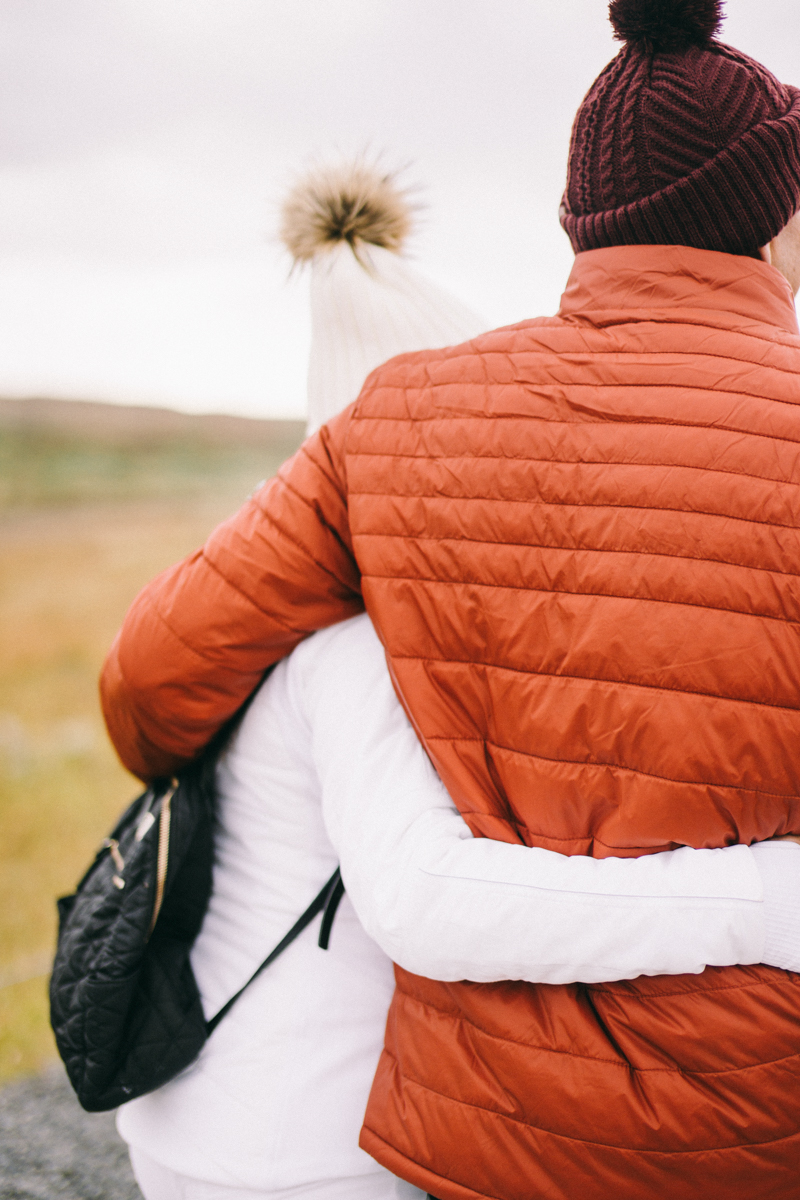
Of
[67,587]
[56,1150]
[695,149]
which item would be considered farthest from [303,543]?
[67,587]

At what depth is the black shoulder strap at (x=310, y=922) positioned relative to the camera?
94 cm

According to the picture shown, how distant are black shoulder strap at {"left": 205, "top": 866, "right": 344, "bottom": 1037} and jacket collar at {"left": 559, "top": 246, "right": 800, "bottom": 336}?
29.1 inches

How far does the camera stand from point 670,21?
798 mm

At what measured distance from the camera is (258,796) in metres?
1.02

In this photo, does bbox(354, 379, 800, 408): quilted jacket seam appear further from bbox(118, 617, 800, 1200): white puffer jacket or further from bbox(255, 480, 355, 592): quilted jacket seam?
bbox(118, 617, 800, 1200): white puffer jacket

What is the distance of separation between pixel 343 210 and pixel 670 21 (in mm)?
614

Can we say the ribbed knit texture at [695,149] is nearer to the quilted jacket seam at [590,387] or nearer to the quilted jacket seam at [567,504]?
the quilted jacket seam at [590,387]

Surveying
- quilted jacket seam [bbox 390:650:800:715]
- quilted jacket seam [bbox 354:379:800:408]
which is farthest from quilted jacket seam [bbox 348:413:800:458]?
quilted jacket seam [bbox 390:650:800:715]

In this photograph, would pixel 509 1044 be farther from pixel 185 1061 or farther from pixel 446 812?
pixel 185 1061

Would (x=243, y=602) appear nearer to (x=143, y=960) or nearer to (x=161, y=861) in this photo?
(x=161, y=861)

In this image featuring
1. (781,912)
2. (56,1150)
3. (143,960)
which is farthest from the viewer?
(56,1150)

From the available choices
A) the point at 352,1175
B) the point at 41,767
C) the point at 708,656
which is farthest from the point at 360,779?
the point at 41,767

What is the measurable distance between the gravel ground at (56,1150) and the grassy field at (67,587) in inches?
21.8

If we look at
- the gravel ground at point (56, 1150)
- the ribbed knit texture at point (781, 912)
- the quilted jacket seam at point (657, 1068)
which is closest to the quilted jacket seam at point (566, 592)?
the ribbed knit texture at point (781, 912)
